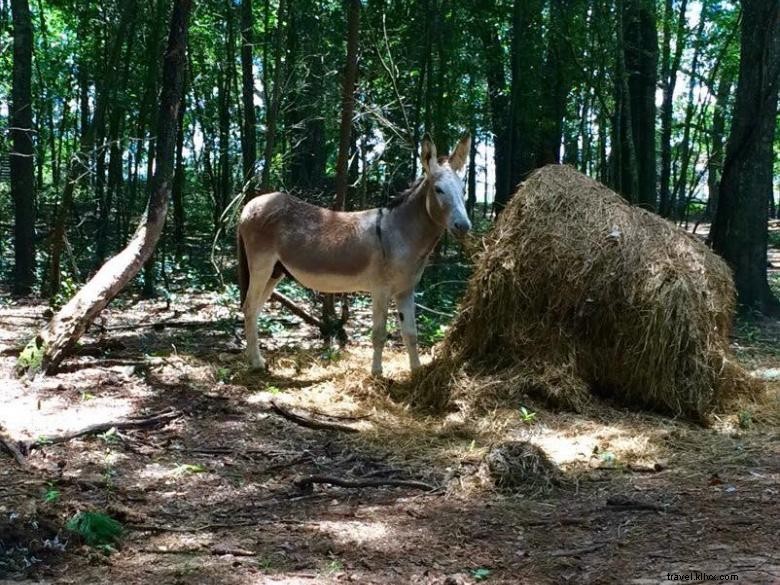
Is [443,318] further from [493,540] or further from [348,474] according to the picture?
[493,540]

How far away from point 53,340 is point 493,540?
484cm

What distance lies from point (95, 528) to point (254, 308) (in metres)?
4.04

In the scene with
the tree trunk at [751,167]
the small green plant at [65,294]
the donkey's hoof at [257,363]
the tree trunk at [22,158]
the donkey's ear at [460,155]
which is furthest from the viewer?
the tree trunk at [22,158]

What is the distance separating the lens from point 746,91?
951 centimetres

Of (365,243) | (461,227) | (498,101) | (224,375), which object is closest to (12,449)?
(224,375)

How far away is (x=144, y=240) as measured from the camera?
7.21m

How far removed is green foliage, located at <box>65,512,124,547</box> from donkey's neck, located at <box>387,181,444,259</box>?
3938 millimetres

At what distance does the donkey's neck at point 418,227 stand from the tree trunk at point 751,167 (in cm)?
512

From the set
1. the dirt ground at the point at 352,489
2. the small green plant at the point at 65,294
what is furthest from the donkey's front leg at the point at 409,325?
the small green plant at the point at 65,294

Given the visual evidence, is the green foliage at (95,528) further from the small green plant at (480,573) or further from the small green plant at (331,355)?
the small green plant at (331,355)

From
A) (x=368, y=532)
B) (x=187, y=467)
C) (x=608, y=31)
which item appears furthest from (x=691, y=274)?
(x=608, y=31)

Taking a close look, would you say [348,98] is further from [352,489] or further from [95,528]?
[95,528]

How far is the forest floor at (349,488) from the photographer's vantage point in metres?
3.25

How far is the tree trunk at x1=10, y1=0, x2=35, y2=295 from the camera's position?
38.9 feet
